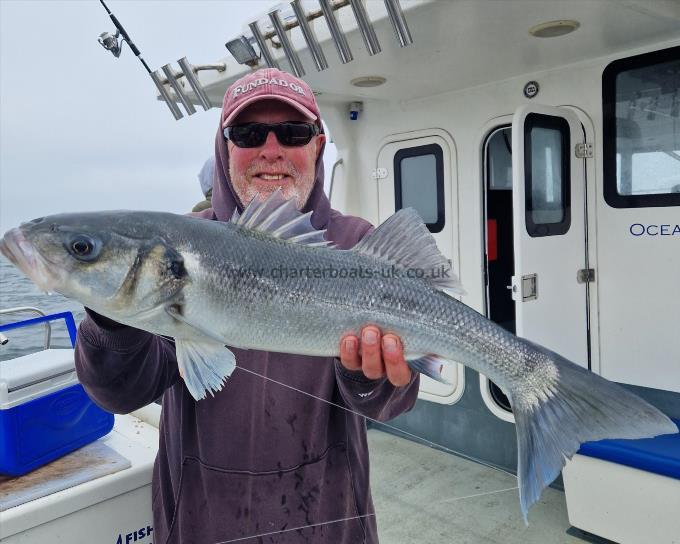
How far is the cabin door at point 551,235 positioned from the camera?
4129mm

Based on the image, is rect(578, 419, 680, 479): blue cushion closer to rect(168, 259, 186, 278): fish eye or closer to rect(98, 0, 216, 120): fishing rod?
rect(168, 259, 186, 278): fish eye

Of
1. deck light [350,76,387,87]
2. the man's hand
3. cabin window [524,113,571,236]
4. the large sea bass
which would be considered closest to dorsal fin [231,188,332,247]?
the large sea bass

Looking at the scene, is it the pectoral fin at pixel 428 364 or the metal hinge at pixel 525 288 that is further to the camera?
the metal hinge at pixel 525 288

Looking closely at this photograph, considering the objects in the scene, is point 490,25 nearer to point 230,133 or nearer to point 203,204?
point 230,133

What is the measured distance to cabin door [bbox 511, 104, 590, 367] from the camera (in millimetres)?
4129

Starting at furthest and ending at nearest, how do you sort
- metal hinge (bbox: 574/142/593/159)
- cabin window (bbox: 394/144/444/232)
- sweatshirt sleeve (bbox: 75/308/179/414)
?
1. cabin window (bbox: 394/144/444/232)
2. metal hinge (bbox: 574/142/593/159)
3. sweatshirt sleeve (bbox: 75/308/179/414)

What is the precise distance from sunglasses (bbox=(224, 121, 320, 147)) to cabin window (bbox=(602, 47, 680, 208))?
2.94m

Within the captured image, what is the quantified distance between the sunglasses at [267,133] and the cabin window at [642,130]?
294 cm

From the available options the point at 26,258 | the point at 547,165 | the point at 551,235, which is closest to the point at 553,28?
the point at 547,165

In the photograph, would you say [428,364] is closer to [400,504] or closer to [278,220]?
[278,220]

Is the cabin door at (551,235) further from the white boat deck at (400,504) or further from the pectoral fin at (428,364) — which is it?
the pectoral fin at (428,364)

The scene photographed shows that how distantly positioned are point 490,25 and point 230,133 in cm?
219

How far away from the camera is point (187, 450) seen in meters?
2.13

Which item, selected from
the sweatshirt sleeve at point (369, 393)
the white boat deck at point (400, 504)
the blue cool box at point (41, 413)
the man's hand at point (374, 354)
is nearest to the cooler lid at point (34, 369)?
the blue cool box at point (41, 413)
